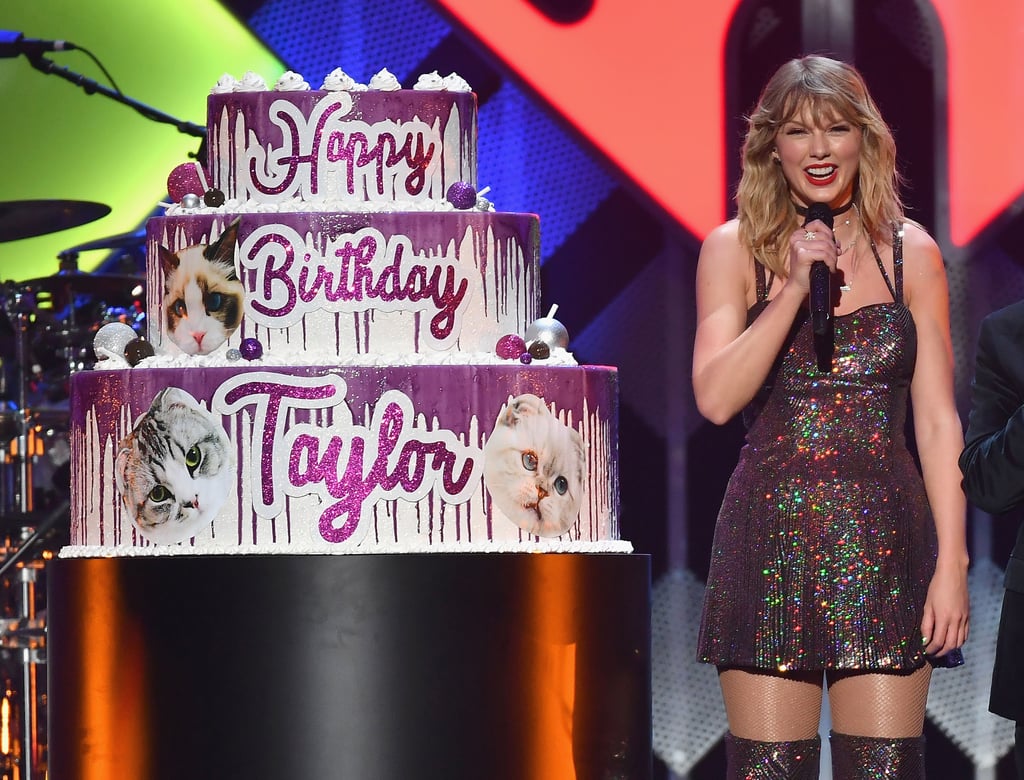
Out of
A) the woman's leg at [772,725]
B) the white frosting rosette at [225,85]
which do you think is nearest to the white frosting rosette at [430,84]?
the white frosting rosette at [225,85]

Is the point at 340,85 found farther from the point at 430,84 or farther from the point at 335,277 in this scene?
the point at 335,277

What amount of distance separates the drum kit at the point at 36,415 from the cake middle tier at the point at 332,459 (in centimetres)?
230

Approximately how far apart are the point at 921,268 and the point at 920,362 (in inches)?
6.2

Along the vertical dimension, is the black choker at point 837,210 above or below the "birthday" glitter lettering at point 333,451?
above

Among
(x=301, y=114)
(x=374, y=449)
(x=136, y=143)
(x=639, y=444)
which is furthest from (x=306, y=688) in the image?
(x=136, y=143)

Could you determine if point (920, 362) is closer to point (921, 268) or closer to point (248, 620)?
point (921, 268)

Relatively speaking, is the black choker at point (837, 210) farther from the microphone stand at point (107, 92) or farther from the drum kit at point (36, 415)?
the drum kit at point (36, 415)

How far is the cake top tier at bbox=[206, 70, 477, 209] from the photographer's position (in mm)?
3488

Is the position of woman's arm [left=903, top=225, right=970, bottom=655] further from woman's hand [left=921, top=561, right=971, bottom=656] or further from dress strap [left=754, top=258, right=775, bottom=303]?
dress strap [left=754, top=258, right=775, bottom=303]

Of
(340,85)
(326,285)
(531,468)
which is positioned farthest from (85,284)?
(531,468)

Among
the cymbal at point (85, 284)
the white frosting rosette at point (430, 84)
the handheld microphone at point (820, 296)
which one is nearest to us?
the handheld microphone at point (820, 296)

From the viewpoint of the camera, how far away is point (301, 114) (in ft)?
11.5

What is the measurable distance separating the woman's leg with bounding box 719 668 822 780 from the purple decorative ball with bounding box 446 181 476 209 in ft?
4.09

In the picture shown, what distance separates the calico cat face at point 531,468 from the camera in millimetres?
3311
